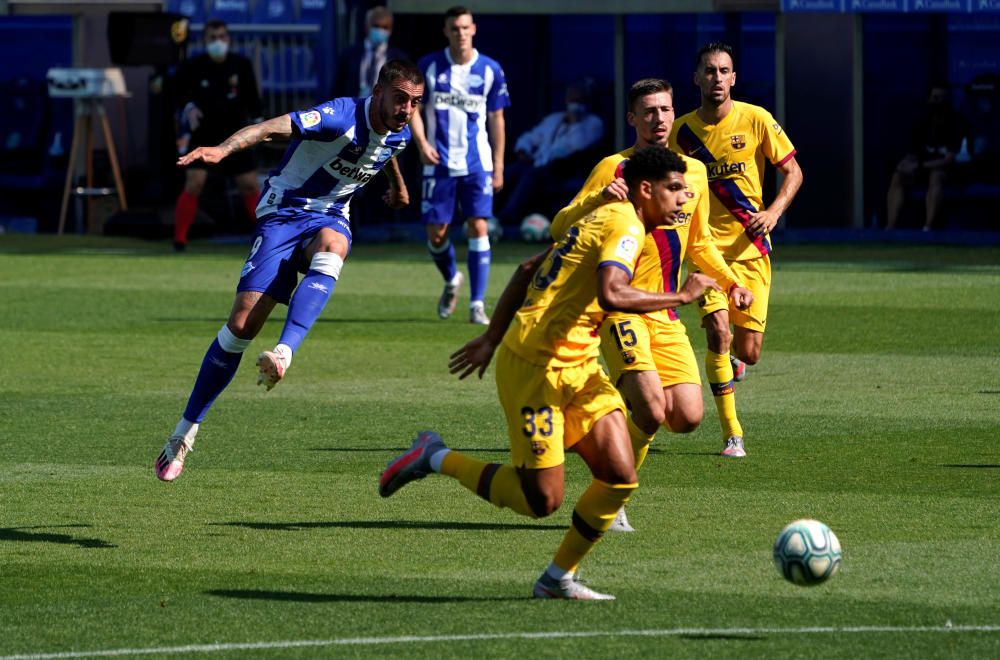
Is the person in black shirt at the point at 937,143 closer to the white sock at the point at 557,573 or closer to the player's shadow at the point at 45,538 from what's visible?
the player's shadow at the point at 45,538

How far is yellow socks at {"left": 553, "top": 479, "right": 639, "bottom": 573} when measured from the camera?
6855 millimetres

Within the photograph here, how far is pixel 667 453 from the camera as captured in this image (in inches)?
409

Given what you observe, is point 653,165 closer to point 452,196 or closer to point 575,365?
point 575,365

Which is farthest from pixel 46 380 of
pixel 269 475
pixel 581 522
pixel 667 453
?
pixel 581 522

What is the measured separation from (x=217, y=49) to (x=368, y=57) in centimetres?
204

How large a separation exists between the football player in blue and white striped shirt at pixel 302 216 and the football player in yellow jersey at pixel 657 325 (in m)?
1.38

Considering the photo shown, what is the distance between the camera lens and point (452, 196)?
16453 mm

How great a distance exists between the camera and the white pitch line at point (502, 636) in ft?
20.6

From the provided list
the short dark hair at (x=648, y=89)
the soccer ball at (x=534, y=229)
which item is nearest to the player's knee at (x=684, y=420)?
the short dark hair at (x=648, y=89)

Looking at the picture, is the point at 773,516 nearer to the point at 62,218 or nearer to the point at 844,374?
the point at 844,374

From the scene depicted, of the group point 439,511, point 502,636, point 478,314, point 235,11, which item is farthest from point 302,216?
point 235,11

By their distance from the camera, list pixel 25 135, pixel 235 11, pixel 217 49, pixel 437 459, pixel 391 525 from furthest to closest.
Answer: pixel 25 135, pixel 235 11, pixel 217 49, pixel 391 525, pixel 437 459

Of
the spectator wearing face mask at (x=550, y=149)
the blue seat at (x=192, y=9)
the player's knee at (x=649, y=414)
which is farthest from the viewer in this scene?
the blue seat at (x=192, y=9)

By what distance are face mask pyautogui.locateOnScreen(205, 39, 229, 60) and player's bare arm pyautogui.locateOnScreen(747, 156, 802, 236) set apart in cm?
1304
